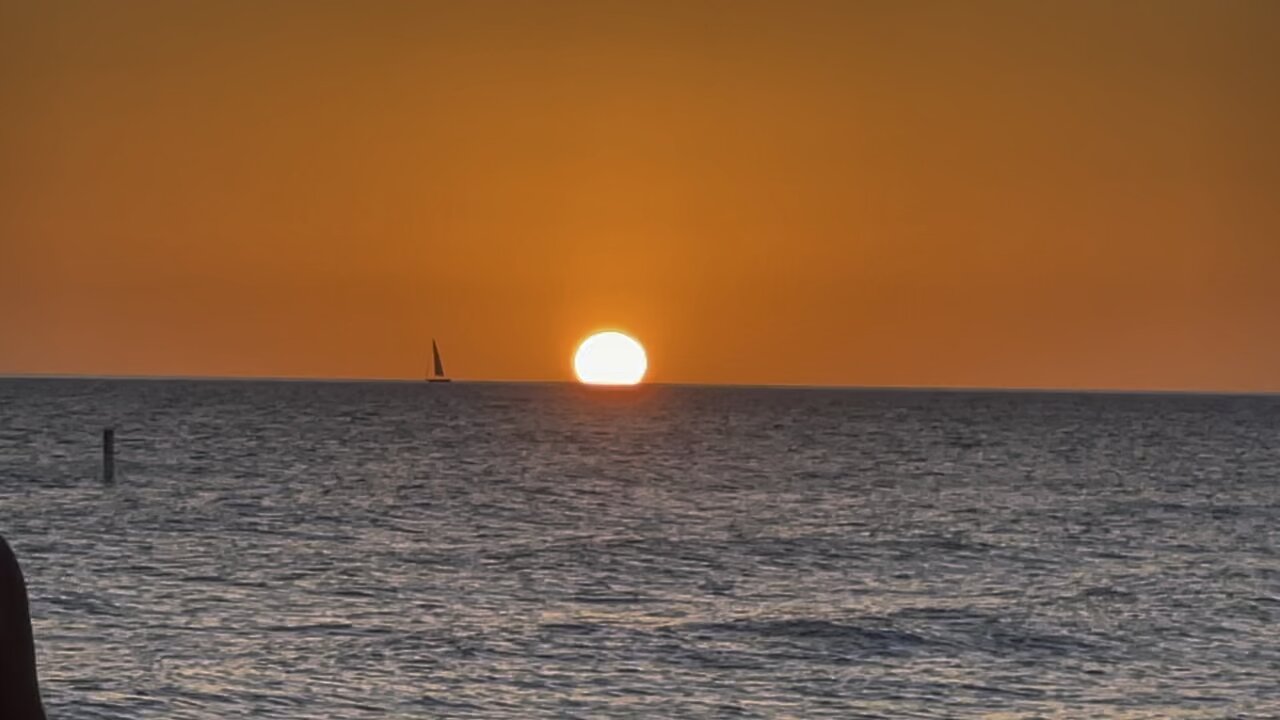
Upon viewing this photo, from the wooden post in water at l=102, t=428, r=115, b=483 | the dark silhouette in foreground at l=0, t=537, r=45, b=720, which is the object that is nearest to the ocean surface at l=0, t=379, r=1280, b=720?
the wooden post in water at l=102, t=428, r=115, b=483

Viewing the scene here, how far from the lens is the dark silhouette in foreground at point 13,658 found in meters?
4.27

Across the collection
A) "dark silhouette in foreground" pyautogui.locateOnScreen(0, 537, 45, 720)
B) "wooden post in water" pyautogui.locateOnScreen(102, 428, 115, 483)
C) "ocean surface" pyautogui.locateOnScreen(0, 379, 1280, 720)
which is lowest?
"ocean surface" pyautogui.locateOnScreen(0, 379, 1280, 720)

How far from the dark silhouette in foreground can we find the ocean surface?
67.8 ft

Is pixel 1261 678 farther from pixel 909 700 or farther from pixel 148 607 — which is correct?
pixel 148 607

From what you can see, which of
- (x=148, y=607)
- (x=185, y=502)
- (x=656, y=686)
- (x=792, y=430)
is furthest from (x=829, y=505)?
(x=792, y=430)

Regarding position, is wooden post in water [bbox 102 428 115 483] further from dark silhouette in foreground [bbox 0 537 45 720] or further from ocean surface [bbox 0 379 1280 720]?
dark silhouette in foreground [bbox 0 537 45 720]

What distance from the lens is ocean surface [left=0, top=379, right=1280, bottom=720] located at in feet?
87.8

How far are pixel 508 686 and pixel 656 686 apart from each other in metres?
2.24

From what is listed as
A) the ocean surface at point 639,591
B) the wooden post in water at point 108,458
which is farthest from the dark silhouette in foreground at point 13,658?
the wooden post in water at point 108,458

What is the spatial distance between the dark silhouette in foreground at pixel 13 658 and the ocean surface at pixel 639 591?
20654mm

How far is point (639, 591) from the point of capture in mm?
40219

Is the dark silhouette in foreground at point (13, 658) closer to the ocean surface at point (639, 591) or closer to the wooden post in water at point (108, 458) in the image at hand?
the ocean surface at point (639, 591)

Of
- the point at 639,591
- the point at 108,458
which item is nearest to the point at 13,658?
the point at 639,591

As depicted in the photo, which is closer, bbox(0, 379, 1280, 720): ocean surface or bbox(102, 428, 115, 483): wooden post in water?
bbox(0, 379, 1280, 720): ocean surface
